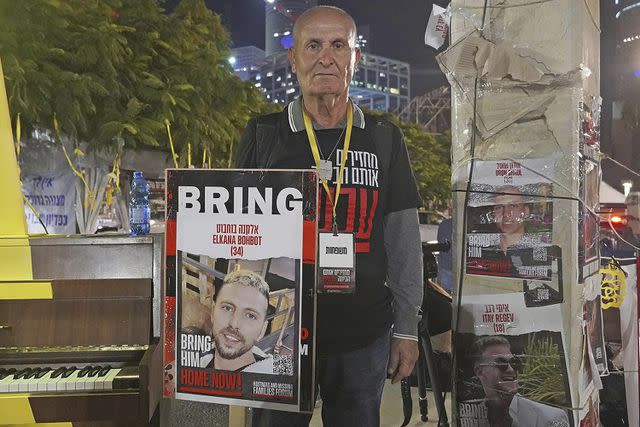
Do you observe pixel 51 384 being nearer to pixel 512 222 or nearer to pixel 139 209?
pixel 139 209

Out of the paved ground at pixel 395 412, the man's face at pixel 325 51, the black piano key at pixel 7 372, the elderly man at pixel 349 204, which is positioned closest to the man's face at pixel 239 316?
the elderly man at pixel 349 204

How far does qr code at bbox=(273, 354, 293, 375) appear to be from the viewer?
1.65 meters

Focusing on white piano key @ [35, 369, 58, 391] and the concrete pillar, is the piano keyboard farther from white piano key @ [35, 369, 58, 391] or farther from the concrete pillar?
the concrete pillar

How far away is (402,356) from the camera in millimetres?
2037

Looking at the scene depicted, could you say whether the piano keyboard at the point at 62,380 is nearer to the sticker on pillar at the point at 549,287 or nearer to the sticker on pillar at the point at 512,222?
the sticker on pillar at the point at 512,222

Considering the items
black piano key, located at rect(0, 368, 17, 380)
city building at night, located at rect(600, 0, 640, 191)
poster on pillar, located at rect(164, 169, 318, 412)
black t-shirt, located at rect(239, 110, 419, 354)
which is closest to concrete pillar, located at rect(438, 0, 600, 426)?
black t-shirt, located at rect(239, 110, 419, 354)

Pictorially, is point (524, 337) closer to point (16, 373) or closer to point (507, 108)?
point (507, 108)

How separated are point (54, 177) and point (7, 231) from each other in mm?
7231

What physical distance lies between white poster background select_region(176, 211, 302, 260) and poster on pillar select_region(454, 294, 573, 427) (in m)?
1.02

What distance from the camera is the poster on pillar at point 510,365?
2154mm

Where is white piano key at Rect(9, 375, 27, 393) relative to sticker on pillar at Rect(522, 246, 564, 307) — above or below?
A: below

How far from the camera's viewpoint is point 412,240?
6.72 feet

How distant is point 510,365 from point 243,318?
1207 mm

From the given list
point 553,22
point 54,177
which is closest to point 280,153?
point 553,22
